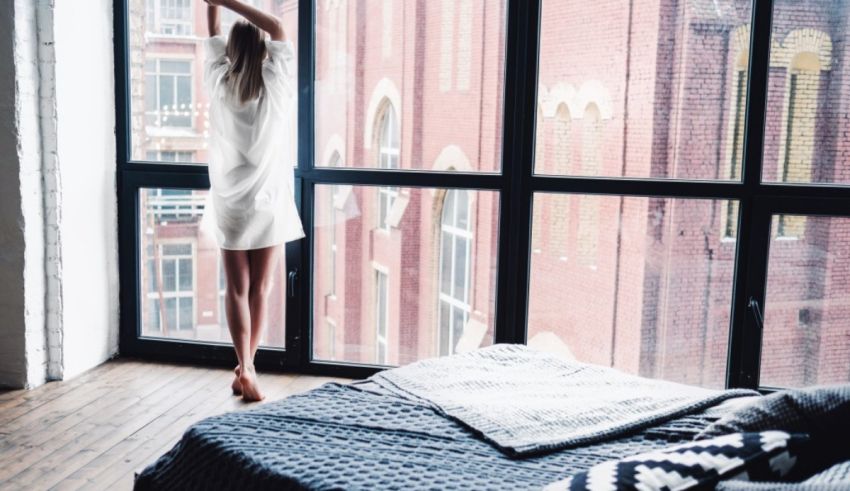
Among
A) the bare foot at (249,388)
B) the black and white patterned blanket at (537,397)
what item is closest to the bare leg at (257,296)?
the bare foot at (249,388)

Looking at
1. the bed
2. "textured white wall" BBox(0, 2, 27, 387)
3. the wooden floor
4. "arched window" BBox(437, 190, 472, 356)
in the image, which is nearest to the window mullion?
"arched window" BBox(437, 190, 472, 356)

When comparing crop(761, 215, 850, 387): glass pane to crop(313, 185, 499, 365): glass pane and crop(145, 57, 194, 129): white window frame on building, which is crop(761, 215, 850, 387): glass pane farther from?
crop(145, 57, 194, 129): white window frame on building

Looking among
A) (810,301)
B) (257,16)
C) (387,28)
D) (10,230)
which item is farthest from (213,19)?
(810,301)

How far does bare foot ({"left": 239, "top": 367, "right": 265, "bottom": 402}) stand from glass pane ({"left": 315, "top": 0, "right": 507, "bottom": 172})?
1087 mm

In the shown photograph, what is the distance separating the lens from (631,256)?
359cm

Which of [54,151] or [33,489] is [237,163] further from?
[33,489]

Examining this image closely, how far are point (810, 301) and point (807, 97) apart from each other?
0.88m

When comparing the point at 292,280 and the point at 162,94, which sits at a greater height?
the point at 162,94

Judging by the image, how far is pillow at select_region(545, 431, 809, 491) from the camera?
133cm

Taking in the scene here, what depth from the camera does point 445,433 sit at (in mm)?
1827

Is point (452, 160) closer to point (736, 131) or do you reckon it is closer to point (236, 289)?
point (236, 289)

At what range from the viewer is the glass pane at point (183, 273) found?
160 inches

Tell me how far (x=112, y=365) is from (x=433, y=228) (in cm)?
174

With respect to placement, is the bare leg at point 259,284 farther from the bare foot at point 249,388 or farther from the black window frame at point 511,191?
the black window frame at point 511,191
